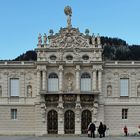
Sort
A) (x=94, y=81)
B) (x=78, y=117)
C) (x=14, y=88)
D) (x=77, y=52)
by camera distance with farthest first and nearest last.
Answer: (x=14, y=88), (x=77, y=52), (x=94, y=81), (x=78, y=117)

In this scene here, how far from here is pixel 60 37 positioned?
74.6 meters

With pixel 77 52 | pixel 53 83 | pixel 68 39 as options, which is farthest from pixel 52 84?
pixel 68 39

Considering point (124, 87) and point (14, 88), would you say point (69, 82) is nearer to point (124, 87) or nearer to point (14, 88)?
point (124, 87)

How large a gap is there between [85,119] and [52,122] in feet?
14.5

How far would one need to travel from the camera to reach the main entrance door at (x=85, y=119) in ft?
240

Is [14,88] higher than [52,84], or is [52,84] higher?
[52,84]

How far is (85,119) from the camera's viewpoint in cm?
7325

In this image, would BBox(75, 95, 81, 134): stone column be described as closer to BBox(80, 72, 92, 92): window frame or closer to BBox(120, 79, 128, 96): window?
BBox(80, 72, 92, 92): window frame

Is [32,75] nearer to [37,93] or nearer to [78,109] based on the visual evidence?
[37,93]

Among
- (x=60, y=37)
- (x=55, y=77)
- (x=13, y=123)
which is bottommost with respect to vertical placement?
(x=13, y=123)

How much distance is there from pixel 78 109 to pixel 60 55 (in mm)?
7762

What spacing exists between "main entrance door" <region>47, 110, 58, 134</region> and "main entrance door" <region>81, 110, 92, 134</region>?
3.48 m

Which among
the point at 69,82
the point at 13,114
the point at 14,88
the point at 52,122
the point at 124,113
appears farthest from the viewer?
the point at 14,88

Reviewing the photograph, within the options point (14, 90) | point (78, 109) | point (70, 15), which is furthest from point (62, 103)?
point (70, 15)
